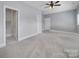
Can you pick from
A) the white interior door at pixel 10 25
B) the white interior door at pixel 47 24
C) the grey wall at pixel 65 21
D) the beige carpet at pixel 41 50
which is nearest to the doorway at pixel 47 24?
the white interior door at pixel 47 24

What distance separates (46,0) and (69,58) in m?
3.73

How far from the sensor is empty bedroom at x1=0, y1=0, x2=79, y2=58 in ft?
9.70

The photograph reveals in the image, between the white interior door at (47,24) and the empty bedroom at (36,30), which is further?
the white interior door at (47,24)

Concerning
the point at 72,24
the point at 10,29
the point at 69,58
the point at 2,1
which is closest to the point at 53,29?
the point at 72,24

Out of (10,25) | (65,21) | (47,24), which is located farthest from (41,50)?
(47,24)

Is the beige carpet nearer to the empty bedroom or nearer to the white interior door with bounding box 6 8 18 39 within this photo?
the empty bedroom

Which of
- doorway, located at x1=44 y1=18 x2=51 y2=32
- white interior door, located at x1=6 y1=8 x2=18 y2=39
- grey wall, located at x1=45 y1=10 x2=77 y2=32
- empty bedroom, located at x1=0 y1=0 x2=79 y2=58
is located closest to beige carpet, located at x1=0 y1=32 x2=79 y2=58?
empty bedroom, located at x1=0 y1=0 x2=79 y2=58

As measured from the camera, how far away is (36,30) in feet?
26.0

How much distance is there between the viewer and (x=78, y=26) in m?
7.89

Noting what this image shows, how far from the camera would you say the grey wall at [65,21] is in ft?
29.9

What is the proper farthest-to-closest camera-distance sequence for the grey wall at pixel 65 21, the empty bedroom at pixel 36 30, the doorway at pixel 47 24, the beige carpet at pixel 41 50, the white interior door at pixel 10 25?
1. the doorway at pixel 47 24
2. the grey wall at pixel 65 21
3. the white interior door at pixel 10 25
4. the empty bedroom at pixel 36 30
5. the beige carpet at pixel 41 50

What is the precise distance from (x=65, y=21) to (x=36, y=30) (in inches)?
157

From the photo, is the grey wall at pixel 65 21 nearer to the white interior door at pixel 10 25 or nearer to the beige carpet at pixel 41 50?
the beige carpet at pixel 41 50

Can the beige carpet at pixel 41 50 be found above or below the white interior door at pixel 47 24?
below
